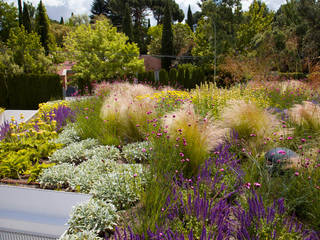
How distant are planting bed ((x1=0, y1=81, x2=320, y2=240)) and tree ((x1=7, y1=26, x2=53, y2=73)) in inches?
430

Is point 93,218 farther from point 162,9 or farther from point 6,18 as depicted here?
point 162,9

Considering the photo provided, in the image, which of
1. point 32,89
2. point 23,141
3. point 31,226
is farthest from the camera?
point 32,89

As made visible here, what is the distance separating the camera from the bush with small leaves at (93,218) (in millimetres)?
2100

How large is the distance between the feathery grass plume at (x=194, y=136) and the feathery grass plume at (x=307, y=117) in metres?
1.49

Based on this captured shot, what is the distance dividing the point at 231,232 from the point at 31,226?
1.97 m

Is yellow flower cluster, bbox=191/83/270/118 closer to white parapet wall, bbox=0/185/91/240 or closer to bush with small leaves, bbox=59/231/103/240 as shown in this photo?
white parapet wall, bbox=0/185/91/240

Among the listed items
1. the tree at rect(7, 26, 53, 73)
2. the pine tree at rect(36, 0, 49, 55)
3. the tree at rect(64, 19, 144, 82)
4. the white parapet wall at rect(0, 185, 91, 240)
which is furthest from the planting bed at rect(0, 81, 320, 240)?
the pine tree at rect(36, 0, 49, 55)

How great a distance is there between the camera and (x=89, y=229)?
2088 millimetres

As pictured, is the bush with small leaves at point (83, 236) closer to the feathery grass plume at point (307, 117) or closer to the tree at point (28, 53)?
the feathery grass plume at point (307, 117)

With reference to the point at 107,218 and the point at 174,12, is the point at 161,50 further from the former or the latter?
the point at 107,218

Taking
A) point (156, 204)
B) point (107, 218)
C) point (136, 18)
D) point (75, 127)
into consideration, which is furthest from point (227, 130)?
point (136, 18)

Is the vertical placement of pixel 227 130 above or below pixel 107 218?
above

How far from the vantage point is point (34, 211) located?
2.67 meters

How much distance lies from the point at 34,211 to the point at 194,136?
196cm
